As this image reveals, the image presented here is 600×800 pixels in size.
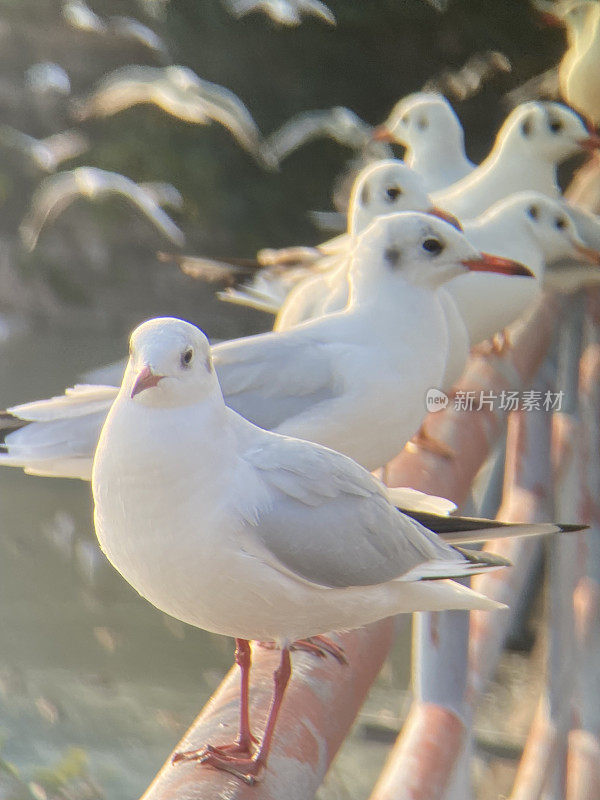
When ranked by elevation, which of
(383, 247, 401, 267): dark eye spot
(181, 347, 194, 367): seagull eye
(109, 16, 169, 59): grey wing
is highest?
(109, 16, 169, 59): grey wing

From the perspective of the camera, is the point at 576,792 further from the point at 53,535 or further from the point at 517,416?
the point at 53,535

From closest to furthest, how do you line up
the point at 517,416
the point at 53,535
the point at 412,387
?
the point at 412,387 < the point at 517,416 < the point at 53,535

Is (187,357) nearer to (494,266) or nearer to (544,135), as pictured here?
(494,266)

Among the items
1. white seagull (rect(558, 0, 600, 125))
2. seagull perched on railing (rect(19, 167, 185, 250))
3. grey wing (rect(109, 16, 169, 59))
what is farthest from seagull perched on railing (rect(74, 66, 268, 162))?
white seagull (rect(558, 0, 600, 125))

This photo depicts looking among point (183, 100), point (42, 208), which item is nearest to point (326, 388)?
point (183, 100)

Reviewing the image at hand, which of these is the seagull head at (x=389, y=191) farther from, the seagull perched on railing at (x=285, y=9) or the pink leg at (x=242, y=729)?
the seagull perched on railing at (x=285, y=9)

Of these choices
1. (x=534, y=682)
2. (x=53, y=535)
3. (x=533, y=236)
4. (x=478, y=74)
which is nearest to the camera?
(x=533, y=236)

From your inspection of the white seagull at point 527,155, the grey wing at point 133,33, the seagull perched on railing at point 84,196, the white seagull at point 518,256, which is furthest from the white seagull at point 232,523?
the grey wing at point 133,33

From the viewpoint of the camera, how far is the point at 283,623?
2.47ft

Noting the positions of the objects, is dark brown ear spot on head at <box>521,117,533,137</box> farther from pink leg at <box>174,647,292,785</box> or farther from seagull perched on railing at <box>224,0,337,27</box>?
seagull perched on railing at <box>224,0,337,27</box>

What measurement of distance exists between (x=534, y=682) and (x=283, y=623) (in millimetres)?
2319

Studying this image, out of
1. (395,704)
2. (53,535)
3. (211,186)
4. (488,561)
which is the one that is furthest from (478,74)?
(488,561)

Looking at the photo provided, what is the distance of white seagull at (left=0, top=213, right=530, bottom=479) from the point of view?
110cm

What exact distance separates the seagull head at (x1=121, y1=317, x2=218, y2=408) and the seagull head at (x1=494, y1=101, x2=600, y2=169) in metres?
1.64
